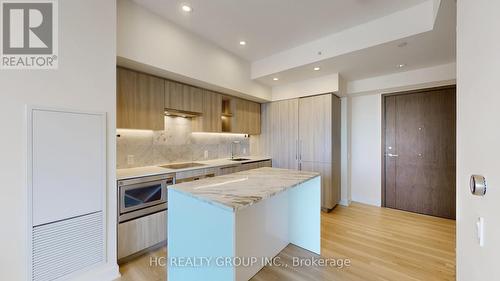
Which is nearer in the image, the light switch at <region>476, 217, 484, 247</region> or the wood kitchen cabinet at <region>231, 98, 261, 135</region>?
the light switch at <region>476, 217, 484, 247</region>

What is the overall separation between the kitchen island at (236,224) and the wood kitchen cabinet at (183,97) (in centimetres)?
155

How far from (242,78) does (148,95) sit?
5.45 ft

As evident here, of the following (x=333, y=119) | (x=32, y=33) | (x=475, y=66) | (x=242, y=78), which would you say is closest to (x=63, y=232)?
(x=32, y=33)

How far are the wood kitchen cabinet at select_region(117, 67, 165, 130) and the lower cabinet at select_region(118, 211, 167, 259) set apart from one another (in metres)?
1.12

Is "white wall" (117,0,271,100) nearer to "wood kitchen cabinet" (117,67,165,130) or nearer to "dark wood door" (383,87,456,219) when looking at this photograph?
"wood kitchen cabinet" (117,67,165,130)

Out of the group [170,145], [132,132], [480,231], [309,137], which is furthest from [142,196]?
[309,137]

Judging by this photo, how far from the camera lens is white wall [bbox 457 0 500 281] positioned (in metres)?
0.68

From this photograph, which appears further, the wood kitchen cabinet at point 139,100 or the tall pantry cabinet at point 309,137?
the tall pantry cabinet at point 309,137

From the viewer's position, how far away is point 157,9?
2.29m

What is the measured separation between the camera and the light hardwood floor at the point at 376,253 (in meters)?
1.95

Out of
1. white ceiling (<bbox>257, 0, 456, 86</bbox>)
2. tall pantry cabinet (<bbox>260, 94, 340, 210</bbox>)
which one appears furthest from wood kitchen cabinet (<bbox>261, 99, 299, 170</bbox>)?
white ceiling (<bbox>257, 0, 456, 86</bbox>)

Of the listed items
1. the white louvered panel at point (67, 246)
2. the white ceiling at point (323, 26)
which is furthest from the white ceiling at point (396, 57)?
the white louvered panel at point (67, 246)

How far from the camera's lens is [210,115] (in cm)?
351

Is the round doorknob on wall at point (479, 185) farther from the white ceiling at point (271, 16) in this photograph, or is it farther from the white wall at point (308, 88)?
the white wall at point (308, 88)
